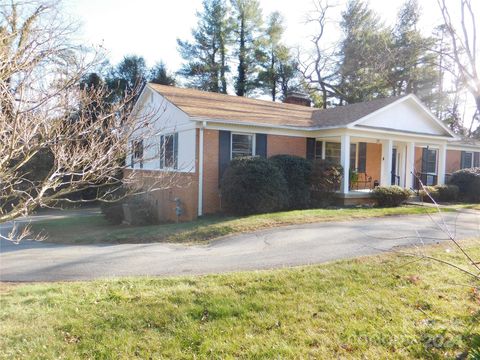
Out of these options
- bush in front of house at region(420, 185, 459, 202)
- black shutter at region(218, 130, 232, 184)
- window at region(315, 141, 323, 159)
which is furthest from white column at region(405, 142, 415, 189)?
black shutter at region(218, 130, 232, 184)

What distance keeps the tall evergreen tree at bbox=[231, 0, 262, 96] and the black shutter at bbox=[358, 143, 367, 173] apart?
778 inches

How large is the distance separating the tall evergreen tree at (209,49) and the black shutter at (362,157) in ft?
66.9

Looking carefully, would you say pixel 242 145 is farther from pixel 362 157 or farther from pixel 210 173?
pixel 362 157

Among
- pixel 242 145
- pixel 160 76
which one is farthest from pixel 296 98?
pixel 160 76

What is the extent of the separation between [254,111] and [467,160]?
16.4 metres

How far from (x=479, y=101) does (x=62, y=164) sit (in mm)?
9278

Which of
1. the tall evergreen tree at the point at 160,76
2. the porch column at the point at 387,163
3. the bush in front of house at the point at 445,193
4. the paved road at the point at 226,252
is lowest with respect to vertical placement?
the paved road at the point at 226,252

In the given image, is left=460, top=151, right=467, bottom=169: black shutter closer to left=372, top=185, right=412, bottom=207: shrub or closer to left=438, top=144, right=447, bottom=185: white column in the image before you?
left=438, top=144, right=447, bottom=185: white column

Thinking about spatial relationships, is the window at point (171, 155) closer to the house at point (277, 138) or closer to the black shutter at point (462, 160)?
the house at point (277, 138)

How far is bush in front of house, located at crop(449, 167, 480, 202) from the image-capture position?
1853 centimetres

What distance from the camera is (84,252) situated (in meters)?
9.34

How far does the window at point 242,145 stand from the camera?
14.7 m

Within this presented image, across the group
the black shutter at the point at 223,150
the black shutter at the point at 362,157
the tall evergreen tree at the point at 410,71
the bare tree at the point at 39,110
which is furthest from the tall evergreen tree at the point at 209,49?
the bare tree at the point at 39,110

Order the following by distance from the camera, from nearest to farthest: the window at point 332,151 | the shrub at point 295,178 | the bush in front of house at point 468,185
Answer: the shrub at point 295,178
the window at point 332,151
the bush in front of house at point 468,185
